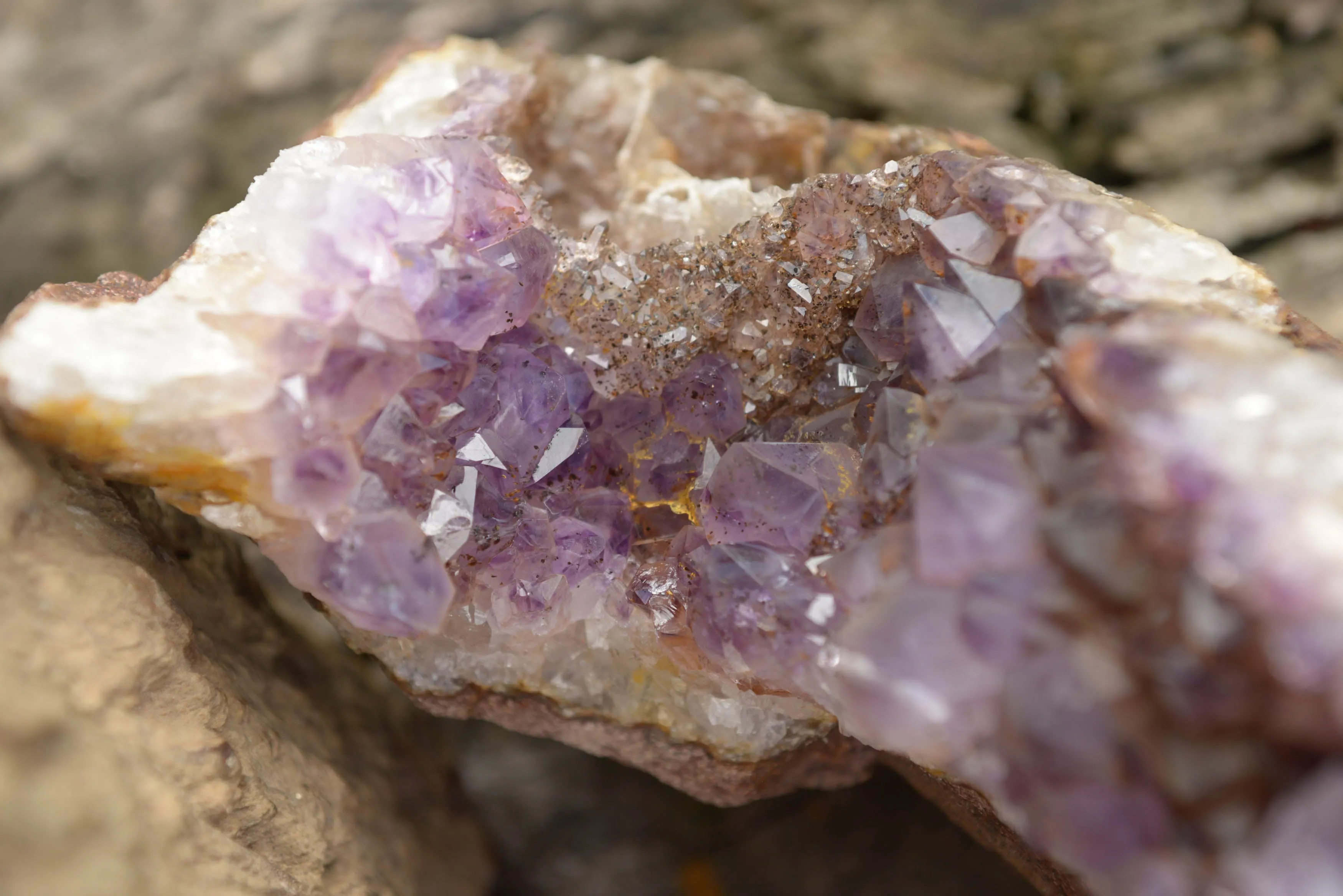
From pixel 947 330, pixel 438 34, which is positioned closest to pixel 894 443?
pixel 947 330

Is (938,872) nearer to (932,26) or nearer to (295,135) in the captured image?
(932,26)

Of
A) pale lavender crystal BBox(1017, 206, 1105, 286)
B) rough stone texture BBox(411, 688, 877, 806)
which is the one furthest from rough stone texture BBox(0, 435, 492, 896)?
pale lavender crystal BBox(1017, 206, 1105, 286)

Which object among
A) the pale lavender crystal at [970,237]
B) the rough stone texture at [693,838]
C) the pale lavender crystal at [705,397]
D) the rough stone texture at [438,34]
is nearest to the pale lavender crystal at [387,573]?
the pale lavender crystal at [705,397]

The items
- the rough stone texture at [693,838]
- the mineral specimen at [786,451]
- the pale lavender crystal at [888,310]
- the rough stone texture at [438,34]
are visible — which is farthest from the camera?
the rough stone texture at [438,34]

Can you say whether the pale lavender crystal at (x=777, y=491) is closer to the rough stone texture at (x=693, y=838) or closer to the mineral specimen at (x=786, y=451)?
the mineral specimen at (x=786, y=451)

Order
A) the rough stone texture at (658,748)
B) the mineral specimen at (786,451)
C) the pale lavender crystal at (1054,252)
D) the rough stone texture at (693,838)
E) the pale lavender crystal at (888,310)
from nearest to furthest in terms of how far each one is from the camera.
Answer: the mineral specimen at (786,451), the pale lavender crystal at (1054,252), the pale lavender crystal at (888,310), the rough stone texture at (658,748), the rough stone texture at (693,838)

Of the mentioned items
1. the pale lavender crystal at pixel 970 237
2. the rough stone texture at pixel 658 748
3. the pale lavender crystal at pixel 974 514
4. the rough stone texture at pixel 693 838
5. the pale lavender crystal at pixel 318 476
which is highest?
the pale lavender crystal at pixel 970 237

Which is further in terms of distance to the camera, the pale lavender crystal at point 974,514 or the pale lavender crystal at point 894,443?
the pale lavender crystal at point 894,443

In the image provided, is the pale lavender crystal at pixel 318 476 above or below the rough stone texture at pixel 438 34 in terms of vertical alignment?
above
